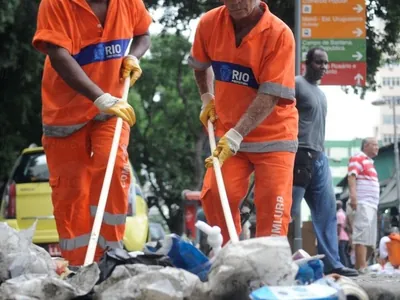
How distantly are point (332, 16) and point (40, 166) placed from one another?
6467 mm

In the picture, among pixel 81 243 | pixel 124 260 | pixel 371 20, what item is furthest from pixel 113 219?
pixel 371 20

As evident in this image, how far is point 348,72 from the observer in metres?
18.2

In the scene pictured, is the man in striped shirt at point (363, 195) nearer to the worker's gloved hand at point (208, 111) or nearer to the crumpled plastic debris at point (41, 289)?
the worker's gloved hand at point (208, 111)

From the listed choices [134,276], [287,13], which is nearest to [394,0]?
[287,13]

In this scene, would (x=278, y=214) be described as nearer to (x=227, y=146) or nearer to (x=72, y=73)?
(x=227, y=146)

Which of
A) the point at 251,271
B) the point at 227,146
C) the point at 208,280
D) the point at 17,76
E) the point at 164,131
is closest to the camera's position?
the point at 251,271

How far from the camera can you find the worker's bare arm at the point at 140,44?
6707 mm

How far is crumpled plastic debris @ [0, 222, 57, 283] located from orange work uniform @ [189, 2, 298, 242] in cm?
143

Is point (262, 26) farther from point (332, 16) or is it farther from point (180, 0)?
point (180, 0)

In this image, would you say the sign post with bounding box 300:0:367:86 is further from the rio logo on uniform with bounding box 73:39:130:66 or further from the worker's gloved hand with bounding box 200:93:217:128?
the rio logo on uniform with bounding box 73:39:130:66

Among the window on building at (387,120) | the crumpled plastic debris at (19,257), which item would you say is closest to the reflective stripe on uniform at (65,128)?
the crumpled plastic debris at (19,257)

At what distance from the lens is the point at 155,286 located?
4.14 m

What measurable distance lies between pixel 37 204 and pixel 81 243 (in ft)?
19.7

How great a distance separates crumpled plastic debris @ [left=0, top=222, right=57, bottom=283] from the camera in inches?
184
